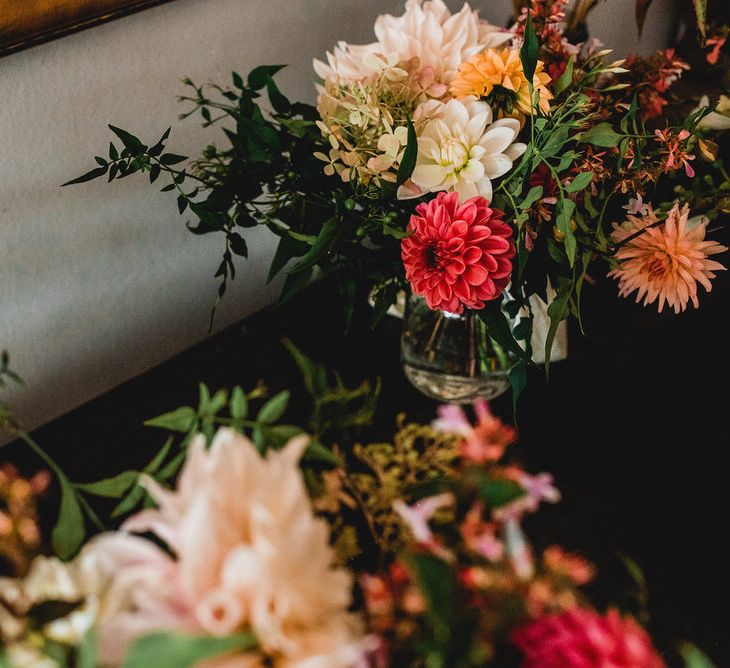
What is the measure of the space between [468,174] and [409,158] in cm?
5

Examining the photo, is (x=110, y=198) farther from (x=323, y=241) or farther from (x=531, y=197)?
(x=531, y=197)

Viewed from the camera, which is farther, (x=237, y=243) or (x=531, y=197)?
(x=237, y=243)

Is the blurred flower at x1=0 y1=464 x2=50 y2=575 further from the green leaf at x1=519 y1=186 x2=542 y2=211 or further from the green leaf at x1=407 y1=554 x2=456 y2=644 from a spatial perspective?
the green leaf at x1=519 y1=186 x2=542 y2=211

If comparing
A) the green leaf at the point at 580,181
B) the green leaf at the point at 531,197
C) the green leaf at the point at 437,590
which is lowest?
the green leaf at the point at 437,590

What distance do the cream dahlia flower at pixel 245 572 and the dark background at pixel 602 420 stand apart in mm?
352

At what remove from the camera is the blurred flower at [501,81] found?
1.73 ft

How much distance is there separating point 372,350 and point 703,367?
15.3 inches

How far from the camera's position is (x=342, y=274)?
0.65 metres

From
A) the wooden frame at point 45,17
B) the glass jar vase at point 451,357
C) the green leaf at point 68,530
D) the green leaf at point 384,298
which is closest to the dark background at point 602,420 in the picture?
the glass jar vase at point 451,357

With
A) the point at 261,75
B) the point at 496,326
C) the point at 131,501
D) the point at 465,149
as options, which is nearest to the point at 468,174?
the point at 465,149

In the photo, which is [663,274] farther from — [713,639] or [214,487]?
[214,487]

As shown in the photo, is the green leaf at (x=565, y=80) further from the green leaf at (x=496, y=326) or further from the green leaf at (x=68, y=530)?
the green leaf at (x=68, y=530)

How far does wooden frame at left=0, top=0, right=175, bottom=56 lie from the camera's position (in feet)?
1.77

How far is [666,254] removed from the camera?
0.57m
